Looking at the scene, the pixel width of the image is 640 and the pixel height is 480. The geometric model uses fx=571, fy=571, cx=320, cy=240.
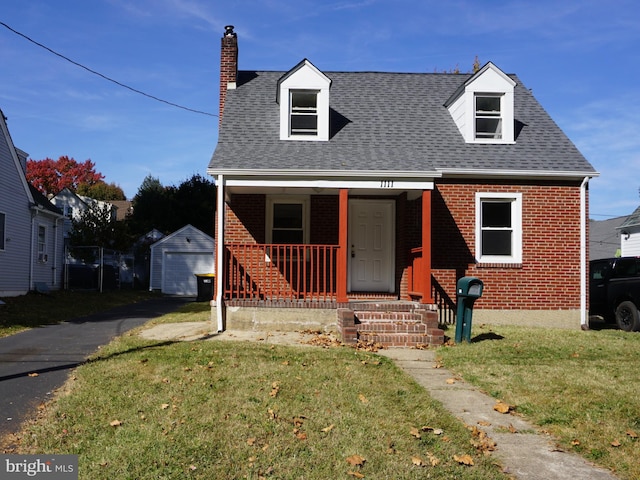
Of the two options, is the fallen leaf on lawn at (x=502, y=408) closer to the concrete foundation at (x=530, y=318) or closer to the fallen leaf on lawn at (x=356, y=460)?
the fallen leaf on lawn at (x=356, y=460)

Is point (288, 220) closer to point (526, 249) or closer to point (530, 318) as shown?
point (526, 249)

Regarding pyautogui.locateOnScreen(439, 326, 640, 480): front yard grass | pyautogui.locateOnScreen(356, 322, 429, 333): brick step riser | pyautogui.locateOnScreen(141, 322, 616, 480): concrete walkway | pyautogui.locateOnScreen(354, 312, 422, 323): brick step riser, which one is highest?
pyautogui.locateOnScreen(354, 312, 422, 323): brick step riser

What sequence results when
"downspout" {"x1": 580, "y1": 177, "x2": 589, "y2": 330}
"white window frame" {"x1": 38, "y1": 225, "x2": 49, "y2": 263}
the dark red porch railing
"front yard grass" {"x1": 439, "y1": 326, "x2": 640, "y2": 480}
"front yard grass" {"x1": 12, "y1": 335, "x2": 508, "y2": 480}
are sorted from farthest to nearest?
"white window frame" {"x1": 38, "y1": 225, "x2": 49, "y2": 263} → "downspout" {"x1": 580, "y1": 177, "x2": 589, "y2": 330} → the dark red porch railing → "front yard grass" {"x1": 439, "y1": 326, "x2": 640, "y2": 480} → "front yard grass" {"x1": 12, "y1": 335, "x2": 508, "y2": 480}

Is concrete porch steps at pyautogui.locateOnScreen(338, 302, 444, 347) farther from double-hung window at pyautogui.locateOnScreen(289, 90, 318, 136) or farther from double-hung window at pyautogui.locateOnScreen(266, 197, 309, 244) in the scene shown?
double-hung window at pyautogui.locateOnScreen(289, 90, 318, 136)

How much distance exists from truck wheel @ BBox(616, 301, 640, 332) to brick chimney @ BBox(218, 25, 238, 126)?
11.0 metres

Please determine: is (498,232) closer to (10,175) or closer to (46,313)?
(46,313)

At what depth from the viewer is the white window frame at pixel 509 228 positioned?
512 inches

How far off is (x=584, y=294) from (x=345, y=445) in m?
9.98

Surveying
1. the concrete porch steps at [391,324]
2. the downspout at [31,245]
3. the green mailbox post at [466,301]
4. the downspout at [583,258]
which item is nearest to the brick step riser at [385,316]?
the concrete porch steps at [391,324]

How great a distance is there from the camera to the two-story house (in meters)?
11.7

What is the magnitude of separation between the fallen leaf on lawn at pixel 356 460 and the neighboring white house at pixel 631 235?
2512cm

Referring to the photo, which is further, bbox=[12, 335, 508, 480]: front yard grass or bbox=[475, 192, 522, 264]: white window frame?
bbox=[475, 192, 522, 264]: white window frame

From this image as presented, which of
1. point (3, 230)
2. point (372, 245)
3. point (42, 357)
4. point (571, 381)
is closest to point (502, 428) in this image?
point (571, 381)

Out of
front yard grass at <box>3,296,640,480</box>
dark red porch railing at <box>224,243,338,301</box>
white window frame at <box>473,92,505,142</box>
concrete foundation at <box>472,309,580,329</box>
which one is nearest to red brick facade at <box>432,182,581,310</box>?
concrete foundation at <box>472,309,580,329</box>
